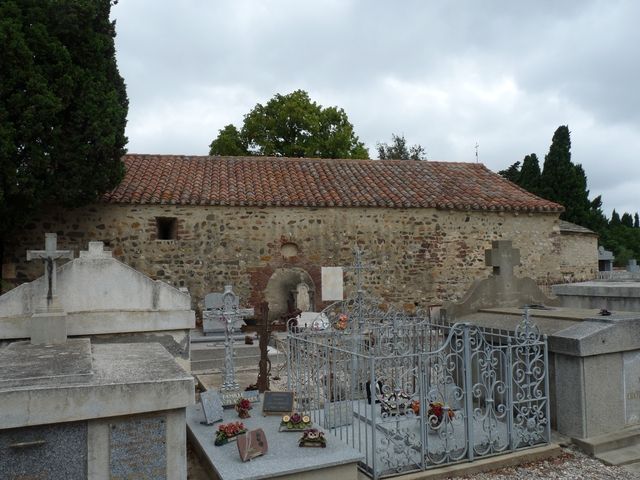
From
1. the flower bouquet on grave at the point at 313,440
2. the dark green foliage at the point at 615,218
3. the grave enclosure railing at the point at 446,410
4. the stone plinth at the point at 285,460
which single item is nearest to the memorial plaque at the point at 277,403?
the grave enclosure railing at the point at 446,410

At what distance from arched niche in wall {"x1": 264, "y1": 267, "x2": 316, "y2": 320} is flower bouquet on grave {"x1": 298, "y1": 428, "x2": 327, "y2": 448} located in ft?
31.1

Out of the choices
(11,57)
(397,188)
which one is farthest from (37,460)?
(397,188)

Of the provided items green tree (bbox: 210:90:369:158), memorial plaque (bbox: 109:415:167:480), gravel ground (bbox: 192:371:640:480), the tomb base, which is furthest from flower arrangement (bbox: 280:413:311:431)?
green tree (bbox: 210:90:369:158)

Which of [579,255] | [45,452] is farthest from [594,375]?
[579,255]

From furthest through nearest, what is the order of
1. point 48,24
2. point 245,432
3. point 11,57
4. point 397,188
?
point 397,188
point 48,24
point 11,57
point 245,432

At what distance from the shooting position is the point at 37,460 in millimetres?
3963

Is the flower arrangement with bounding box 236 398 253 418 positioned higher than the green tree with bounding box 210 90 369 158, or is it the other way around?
the green tree with bounding box 210 90 369 158

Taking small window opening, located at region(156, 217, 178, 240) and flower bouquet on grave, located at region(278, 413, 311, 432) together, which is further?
small window opening, located at region(156, 217, 178, 240)

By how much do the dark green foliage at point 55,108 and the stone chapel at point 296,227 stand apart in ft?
5.30

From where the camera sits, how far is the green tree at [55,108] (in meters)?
11.2

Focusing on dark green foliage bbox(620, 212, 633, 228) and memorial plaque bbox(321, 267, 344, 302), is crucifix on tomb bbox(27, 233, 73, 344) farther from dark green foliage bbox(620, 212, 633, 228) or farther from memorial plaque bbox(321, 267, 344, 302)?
dark green foliage bbox(620, 212, 633, 228)

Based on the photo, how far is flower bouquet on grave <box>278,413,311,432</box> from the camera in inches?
235

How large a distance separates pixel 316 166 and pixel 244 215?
388 centimetres

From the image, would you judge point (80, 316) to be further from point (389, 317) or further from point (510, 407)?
point (510, 407)
